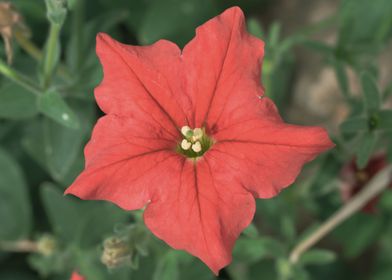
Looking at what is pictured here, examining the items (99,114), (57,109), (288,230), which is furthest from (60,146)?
(288,230)

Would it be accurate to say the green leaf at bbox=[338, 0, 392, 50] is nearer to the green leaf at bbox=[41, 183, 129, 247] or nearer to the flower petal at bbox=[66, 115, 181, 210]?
the flower petal at bbox=[66, 115, 181, 210]

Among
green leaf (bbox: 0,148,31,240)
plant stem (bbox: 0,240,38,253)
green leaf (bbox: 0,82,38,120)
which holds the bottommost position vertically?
plant stem (bbox: 0,240,38,253)

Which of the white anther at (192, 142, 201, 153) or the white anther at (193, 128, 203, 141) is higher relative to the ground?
the white anther at (193, 128, 203, 141)

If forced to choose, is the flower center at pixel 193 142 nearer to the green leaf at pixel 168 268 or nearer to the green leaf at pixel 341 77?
the green leaf at pixel 168 268

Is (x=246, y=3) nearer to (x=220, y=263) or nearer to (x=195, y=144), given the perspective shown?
(x=195, y=144)

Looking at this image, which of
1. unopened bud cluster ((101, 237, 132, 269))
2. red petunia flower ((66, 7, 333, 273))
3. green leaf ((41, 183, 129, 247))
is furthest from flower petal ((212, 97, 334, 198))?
green leaf ((41, 183, 129, 247))

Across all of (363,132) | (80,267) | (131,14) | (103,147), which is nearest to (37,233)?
(80,267)

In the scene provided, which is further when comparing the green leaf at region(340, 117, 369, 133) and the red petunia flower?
the green leaf at region(340, 117, 369, 133)
